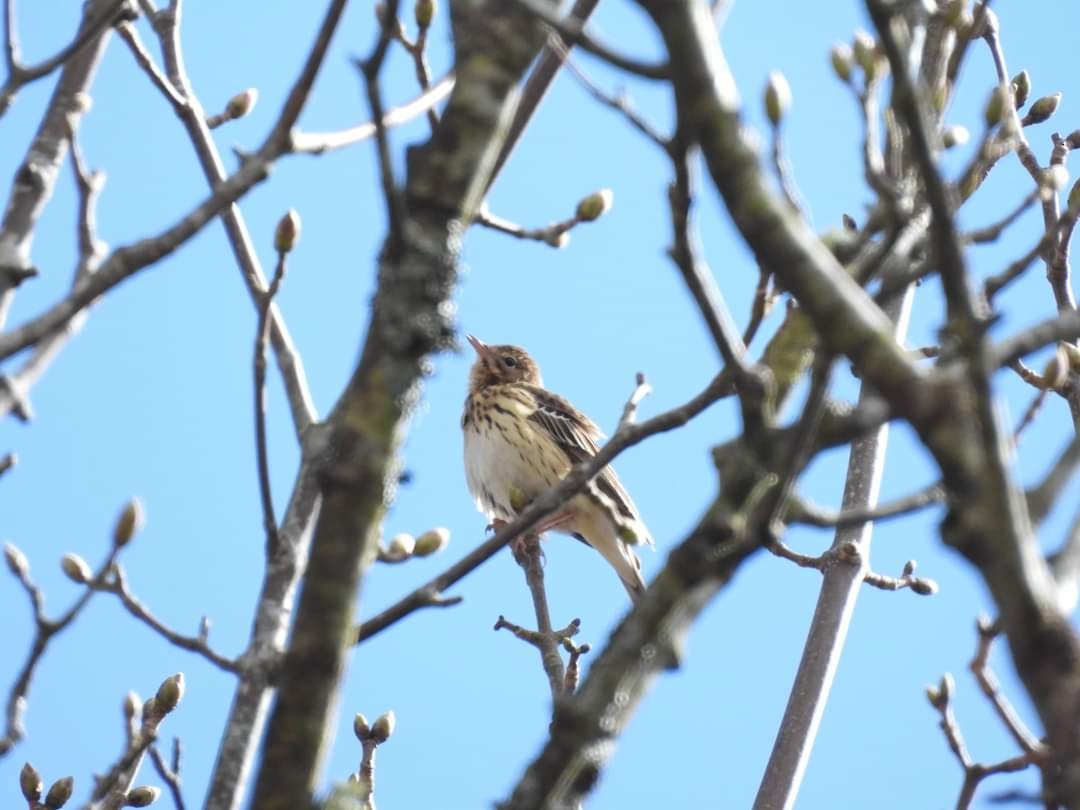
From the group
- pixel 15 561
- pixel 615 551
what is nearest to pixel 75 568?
pixel 15 561

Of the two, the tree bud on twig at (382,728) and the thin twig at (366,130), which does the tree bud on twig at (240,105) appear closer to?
the thin twig at (366,130)

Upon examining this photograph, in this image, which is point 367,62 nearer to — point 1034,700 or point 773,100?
point 773,100

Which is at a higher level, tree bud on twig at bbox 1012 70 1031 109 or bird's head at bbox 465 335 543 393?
bird's head at bbox 465 335 543 393

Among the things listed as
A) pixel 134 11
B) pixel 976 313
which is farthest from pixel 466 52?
pixel 134 11

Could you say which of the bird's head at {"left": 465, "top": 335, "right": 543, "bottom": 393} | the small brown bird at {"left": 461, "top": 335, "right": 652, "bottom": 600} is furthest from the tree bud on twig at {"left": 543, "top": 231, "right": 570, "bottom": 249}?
the bird's head at {"left": 465, "top": 335, "right": 543, "bottom": 393}

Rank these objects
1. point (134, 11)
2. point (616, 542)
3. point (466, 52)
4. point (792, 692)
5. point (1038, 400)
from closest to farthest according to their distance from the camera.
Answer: point (466, 52) → point (1038, 400) → point (134, 11) → point (792, 692) → point (616, 542)

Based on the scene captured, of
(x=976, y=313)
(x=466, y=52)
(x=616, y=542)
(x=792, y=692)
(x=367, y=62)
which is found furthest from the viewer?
(x=616, y=542)

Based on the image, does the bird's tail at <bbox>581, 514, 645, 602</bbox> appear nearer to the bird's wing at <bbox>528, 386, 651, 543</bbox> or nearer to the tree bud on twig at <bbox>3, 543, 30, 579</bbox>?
the bird's wing at <bbox>528, 386, 651, 543</bbox>
